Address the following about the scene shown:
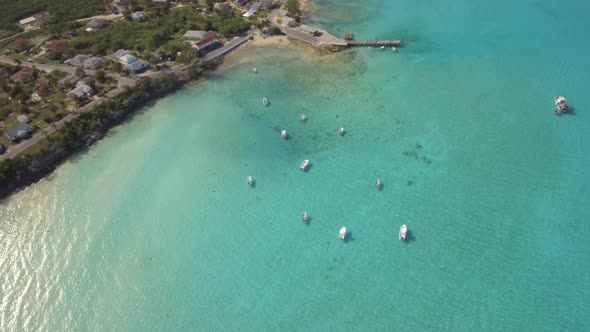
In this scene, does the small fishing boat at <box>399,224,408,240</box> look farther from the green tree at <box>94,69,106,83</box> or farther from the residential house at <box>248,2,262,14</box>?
the residential house at <box>248,2,262,14</box>

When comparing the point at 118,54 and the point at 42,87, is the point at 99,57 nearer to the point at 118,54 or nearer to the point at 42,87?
the point at 118,54

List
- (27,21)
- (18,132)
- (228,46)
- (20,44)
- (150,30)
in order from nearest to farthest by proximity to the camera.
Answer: (18,132)
(228,46)
(20,44)
(150,30)
(27,21)

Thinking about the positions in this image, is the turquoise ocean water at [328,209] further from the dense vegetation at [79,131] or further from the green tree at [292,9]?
the green tree at [292,9]

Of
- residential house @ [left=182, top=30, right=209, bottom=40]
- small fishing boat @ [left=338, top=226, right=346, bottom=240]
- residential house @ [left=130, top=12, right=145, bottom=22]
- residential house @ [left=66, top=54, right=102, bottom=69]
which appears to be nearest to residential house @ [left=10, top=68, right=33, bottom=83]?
residential house @ [left=66, top=54, right=102, bottom=69]

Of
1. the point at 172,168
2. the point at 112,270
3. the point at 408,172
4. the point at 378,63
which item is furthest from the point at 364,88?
the point at 112,270

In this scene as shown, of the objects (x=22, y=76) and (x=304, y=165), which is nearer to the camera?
(x=304, y=165)

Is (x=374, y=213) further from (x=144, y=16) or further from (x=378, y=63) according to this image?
(x=144, y=16)

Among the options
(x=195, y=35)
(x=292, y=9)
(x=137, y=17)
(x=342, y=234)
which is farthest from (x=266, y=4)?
(x=342, y=234)
